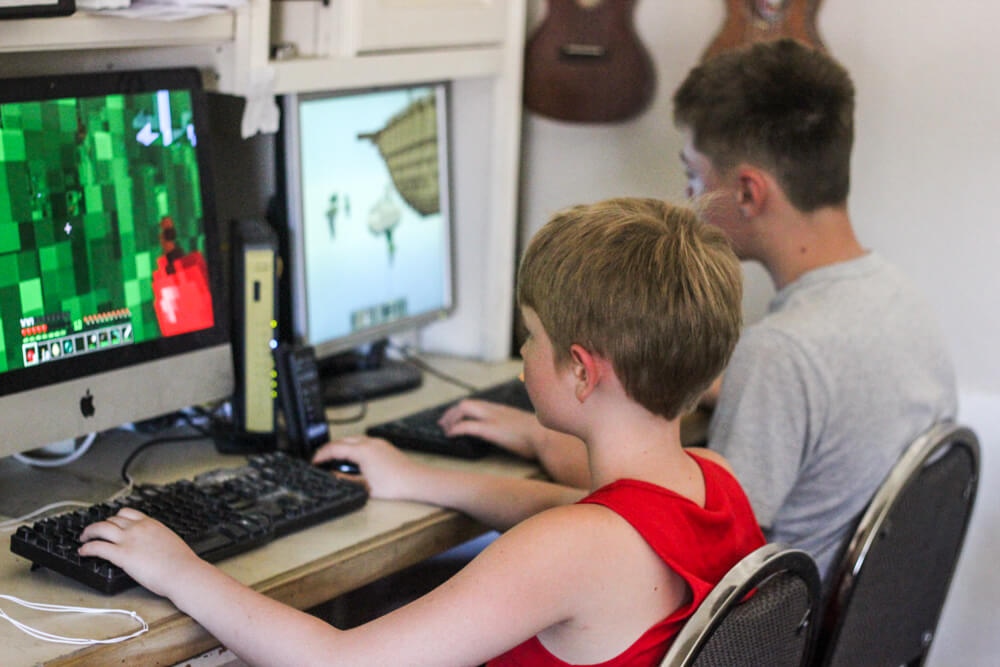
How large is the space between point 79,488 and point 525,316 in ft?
2.27

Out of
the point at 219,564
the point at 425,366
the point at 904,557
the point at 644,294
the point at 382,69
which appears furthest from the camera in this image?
the point at 425,366

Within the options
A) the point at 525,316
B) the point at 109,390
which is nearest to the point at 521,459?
the point at 525,316

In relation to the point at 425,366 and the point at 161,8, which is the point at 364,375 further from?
the point at 161,8

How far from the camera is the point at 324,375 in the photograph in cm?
213

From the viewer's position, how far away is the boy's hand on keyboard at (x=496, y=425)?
1.71 m

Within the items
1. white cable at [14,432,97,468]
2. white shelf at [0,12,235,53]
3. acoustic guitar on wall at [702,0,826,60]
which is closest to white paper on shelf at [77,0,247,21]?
white shelf at [0,12,235,53]

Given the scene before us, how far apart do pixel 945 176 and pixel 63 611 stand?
1.64 m

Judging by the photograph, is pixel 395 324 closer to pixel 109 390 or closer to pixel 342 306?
pixel 342 306

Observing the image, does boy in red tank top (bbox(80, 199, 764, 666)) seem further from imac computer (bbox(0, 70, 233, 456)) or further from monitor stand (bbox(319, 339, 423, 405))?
monitor stand (bbox(319, 339, 423, 405))

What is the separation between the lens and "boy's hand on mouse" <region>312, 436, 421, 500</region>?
154cm

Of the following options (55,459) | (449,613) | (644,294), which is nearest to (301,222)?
(55,459)

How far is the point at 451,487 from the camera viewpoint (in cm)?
152

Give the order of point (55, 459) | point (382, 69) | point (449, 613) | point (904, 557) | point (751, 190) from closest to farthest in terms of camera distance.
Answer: point (449, 613) < point (904, 557) < point (55, 459) < point (751, 190) < point (382, 69)

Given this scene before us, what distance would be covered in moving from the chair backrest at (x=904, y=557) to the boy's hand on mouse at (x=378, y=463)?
583mm
